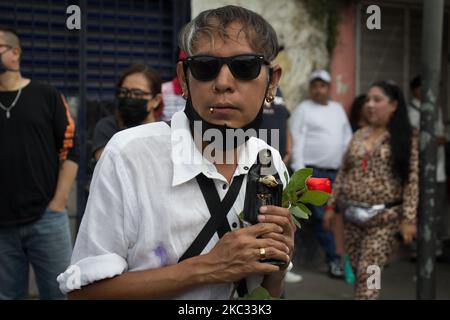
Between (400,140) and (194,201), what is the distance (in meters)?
3.13

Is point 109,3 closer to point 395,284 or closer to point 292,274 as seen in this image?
point 292,274

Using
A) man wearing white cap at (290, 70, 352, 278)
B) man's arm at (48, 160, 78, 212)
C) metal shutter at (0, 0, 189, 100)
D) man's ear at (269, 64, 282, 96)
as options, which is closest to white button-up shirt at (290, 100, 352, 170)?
man wearing white cap at (290, 70, 352, 278)

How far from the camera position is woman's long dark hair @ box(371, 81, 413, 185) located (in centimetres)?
460

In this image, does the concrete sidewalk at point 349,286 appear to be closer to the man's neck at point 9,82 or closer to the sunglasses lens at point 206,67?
the man's neck at point 9,82

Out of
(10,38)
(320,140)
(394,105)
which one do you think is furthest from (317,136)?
(10,38)

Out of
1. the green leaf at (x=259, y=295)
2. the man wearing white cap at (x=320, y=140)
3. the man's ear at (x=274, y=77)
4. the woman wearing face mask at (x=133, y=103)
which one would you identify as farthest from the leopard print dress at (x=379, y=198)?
the green leaf at (x=259, y=295)

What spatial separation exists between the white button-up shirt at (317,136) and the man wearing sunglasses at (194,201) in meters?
5.06

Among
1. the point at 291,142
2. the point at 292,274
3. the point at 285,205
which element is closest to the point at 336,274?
the point at 292,274

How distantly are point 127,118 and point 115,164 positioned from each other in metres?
2.36

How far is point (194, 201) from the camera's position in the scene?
5.90 ft

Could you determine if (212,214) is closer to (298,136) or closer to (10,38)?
(10,38)

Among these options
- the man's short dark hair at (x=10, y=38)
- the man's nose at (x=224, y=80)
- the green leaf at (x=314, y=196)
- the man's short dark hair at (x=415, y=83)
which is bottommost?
the green leaf at (x=314, y=196)

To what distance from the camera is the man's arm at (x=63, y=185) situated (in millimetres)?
4125

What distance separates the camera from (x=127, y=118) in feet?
13.5
